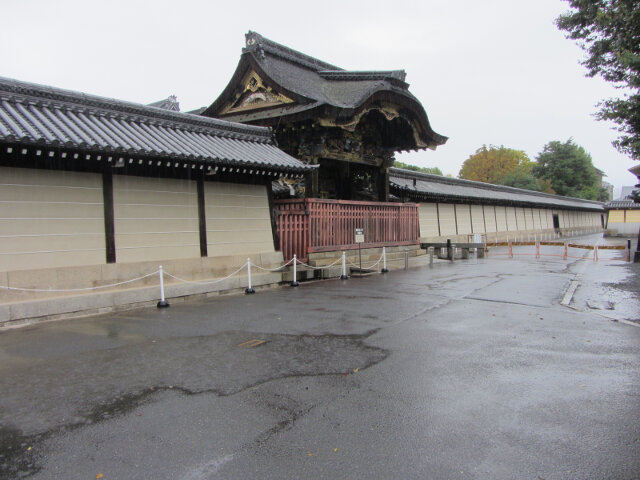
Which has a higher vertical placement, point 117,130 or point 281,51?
point 281,51

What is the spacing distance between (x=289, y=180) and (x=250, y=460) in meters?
15.4

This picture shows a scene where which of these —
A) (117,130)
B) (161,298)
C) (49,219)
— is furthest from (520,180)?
(49,219)

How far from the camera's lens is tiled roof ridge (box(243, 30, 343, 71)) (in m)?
17.5

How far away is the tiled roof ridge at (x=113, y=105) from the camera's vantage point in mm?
9688

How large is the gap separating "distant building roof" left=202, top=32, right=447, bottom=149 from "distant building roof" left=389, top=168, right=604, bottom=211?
436cm

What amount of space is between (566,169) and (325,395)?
74.8 metres

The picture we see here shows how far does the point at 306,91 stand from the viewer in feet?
55.8

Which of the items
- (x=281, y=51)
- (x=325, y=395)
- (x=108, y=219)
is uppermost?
(x=281, y=51)

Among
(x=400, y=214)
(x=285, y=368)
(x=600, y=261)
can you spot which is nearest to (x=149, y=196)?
(x=285, y=368)

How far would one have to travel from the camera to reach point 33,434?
151 inches

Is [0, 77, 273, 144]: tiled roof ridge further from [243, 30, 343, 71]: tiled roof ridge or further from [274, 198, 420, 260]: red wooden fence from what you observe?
[243, 30, 343, 71]: tiled roof ridge

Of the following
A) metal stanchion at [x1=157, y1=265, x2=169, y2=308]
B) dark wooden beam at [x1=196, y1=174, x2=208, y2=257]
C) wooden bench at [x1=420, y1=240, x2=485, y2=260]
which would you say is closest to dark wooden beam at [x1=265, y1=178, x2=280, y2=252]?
dark wooden beam at [x1=196, y1=174, x2=208, y2=257]

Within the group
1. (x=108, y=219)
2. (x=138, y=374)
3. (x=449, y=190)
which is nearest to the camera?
(x=138, y=374)

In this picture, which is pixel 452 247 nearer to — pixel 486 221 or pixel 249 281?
pixel 249 281
